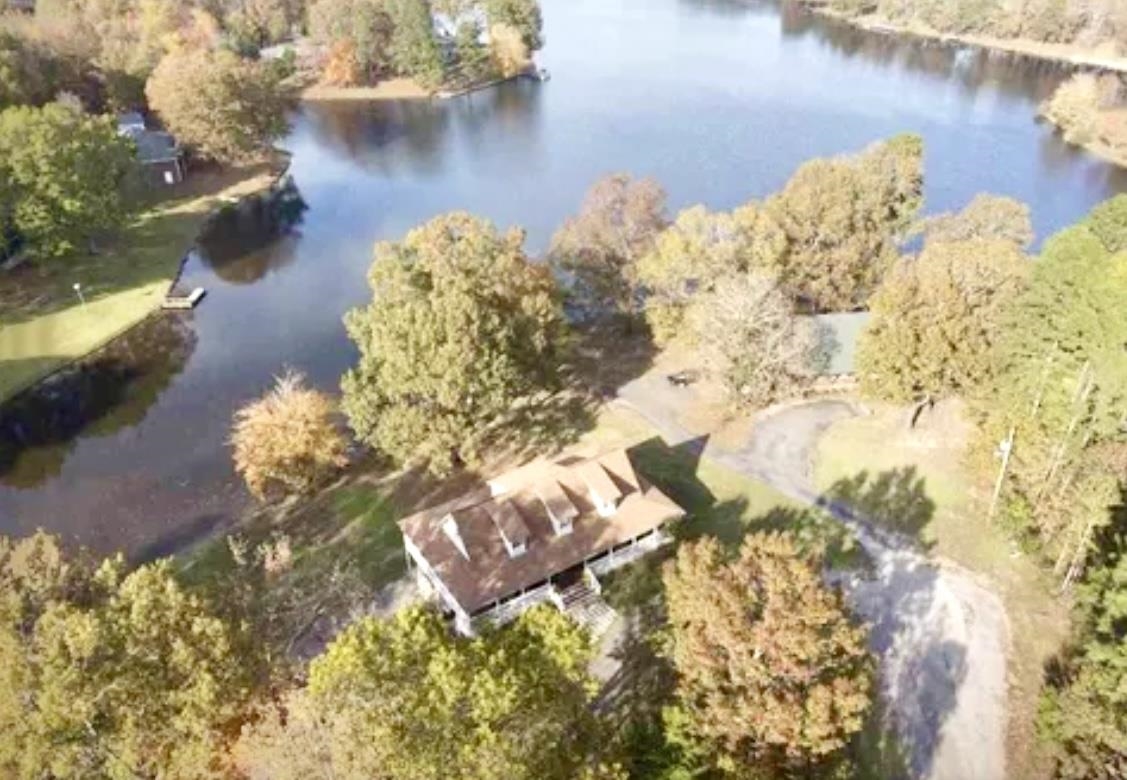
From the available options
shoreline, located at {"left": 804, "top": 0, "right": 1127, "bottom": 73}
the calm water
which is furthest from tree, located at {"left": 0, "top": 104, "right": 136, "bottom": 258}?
shoreline, located at {"left": 804, "top": 0, "right": 1127, "bottom": 73}

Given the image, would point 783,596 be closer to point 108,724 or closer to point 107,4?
point 108,724

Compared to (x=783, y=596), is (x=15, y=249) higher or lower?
lower

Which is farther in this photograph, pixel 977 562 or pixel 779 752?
pixel 977 562

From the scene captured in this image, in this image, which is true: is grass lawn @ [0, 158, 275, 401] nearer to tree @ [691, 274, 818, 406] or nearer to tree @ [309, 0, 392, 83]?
tree @ [309, 0, 392, 83]

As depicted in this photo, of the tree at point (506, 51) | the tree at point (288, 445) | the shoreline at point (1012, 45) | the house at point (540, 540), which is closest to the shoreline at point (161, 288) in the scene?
the tree at point (288, 445)

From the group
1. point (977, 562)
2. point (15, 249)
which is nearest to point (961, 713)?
point (977, 562)

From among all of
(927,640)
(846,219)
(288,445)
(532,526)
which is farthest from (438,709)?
(846,219)

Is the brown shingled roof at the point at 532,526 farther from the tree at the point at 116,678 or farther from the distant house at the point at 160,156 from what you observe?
the distant house at the point at 160,156
